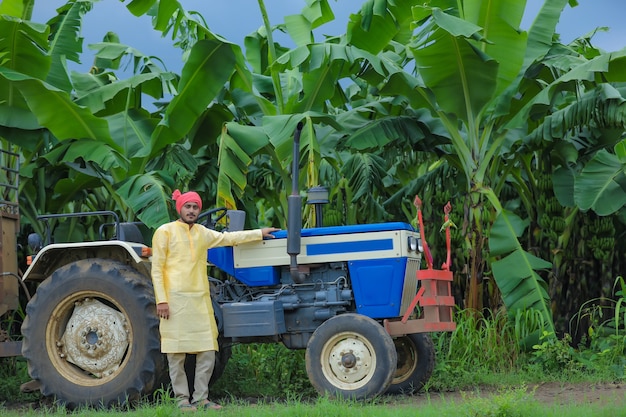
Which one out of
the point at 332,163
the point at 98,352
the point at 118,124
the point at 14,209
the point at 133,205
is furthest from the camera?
the point at 332,163

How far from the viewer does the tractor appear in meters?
6.62

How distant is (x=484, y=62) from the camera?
8.76 m

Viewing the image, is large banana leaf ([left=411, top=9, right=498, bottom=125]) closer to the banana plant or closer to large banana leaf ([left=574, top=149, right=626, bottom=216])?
large banana leaf ([left=574, top=149, right=626, bottom=216])

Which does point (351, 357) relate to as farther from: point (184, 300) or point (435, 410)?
point (184, 300)

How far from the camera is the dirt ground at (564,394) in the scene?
659cm

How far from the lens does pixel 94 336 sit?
272 inches

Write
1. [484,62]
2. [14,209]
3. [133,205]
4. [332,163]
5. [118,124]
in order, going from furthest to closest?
[332,163] < [118,124] < [133,205] < [484,62] < [14,209]

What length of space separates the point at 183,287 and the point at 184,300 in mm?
98

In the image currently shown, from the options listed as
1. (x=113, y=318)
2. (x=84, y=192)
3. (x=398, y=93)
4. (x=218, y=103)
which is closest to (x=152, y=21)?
(x=218, y=103)

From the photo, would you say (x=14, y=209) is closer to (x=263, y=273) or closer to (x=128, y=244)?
(x=128, y=244)

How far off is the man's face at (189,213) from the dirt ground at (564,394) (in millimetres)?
2231

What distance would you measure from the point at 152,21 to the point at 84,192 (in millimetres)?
2452

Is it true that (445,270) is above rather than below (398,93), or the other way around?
below

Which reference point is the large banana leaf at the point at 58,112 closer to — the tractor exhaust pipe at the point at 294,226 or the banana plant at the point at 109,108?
the banana plant at the point at 109,108
